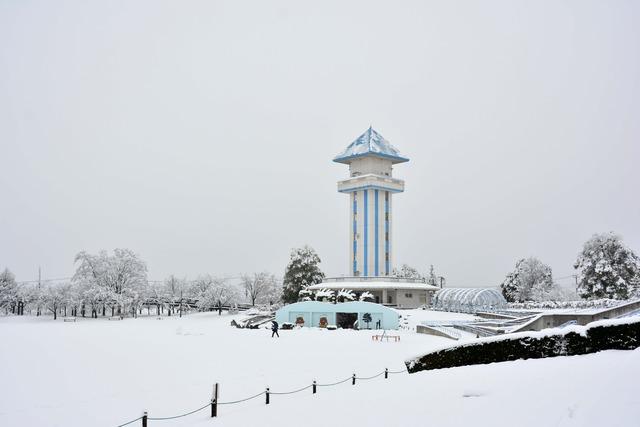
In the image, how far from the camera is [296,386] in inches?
816

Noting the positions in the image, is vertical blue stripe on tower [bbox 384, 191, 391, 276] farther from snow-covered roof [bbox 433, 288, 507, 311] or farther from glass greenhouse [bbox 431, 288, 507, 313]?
glass greenhouse [bbox 431, 288, 507, 313]

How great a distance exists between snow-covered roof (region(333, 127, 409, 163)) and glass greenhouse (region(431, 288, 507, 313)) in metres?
22.6

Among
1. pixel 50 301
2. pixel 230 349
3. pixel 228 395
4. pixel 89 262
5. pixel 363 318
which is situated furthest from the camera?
pixel 50 301

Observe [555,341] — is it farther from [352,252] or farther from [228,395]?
[352,252]

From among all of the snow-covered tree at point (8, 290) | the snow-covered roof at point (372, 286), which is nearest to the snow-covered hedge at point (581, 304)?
the snow-covered roof at point (372, 286)

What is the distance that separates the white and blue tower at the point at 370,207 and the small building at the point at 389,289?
5584 millimetres

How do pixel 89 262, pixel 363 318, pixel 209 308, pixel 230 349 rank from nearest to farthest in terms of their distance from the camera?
pixel 230 349 < pixel 363 318 < pixel 89 262 < pixel 209 308

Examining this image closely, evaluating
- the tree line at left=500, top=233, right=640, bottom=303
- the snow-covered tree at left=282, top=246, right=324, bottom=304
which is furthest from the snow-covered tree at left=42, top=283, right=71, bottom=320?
the tree line at left=500, top=233, right=640, bottom=303

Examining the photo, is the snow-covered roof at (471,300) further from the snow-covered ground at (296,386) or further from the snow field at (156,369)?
the snow-covered ground at (296,386)

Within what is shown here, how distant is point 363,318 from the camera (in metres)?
50.4

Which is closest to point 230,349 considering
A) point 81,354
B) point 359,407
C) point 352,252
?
point 81,354

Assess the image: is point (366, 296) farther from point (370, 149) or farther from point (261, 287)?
point (261, 287)

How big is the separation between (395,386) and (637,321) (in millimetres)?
6077

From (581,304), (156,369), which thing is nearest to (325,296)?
(581,304)
